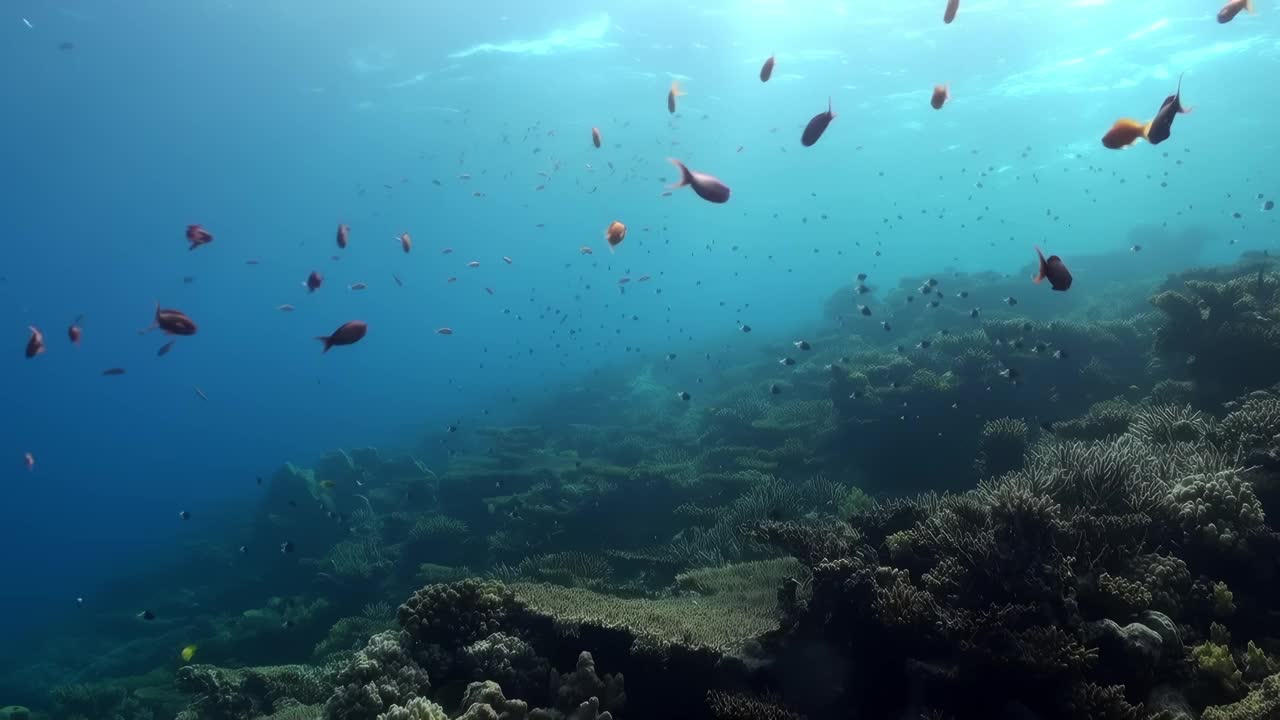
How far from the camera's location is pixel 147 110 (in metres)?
34.4

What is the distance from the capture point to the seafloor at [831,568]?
194 inches

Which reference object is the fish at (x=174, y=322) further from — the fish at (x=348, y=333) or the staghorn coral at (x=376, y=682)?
the staghorn coral at (x=376, y=682)

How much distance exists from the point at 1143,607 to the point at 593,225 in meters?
82.8

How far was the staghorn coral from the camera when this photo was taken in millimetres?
5504

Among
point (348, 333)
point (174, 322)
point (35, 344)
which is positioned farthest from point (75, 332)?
point (348, 333)

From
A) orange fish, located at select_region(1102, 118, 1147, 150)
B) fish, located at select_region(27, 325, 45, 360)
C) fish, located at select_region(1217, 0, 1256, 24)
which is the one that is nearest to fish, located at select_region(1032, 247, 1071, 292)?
orange fish, located at select_region(1102, 118, 1147, 150)

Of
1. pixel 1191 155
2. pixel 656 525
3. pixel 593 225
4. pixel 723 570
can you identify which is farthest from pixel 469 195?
pixel 1191 155

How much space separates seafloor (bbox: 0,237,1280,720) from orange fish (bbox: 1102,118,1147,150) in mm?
3430

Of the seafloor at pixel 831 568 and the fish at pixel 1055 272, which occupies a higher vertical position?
the fish at pixel 1055 272

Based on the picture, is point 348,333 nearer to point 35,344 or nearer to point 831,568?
point 831,568

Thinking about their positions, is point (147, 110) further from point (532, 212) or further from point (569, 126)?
point (532, 212)

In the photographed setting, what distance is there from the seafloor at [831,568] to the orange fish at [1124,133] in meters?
3.43

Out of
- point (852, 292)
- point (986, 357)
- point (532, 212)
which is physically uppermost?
point (532, 212)

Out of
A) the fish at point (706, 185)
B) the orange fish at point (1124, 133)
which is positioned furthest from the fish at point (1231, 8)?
the fish at point (706, 185)
